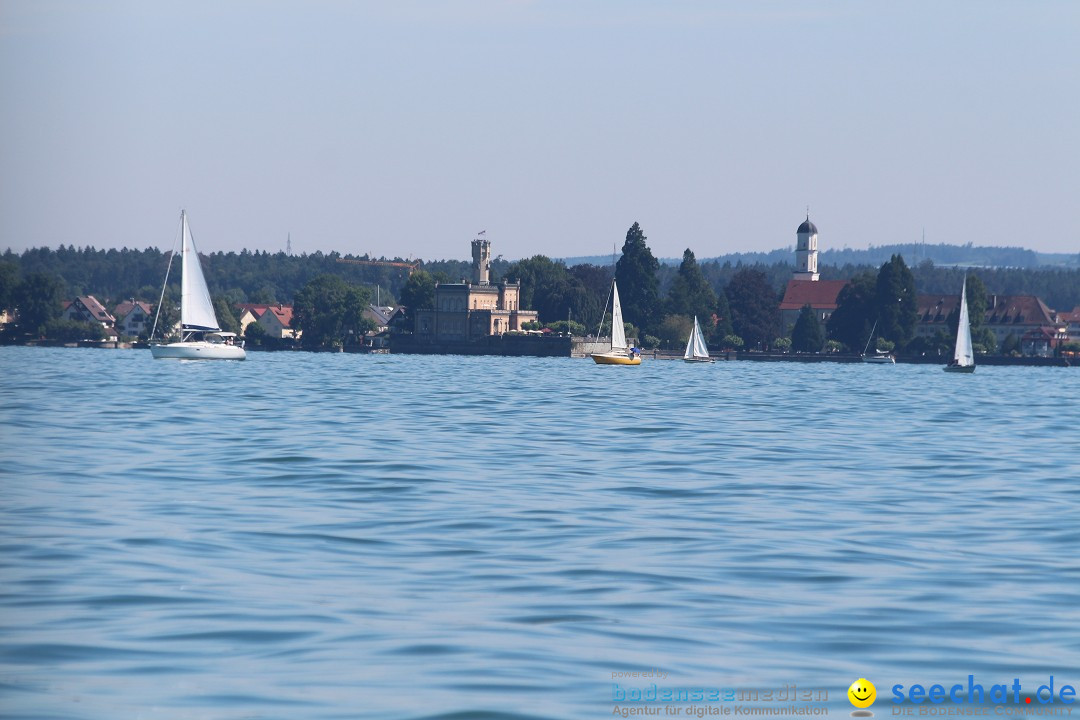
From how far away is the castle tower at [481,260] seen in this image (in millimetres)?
191250

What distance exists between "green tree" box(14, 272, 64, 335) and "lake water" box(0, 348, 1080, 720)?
→ 397ft

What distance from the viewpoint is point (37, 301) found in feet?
474

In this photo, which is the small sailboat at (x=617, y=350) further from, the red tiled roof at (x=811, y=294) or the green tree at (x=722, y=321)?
the red tiled roof at (x=811, y=294)

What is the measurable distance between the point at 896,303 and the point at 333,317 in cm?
6686

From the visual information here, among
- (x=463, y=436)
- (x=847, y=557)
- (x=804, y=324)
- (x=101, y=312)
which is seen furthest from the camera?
(x=101, y=312)

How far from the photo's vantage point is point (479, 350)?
174875 millimetres

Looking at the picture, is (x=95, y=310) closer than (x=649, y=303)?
No

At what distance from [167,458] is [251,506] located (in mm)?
6137

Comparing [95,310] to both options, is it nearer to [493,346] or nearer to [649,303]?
[493,346]

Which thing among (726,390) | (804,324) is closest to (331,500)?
(726,390)

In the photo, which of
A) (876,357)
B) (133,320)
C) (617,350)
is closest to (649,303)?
(876,357)

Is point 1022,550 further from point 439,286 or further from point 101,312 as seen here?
point 101,312

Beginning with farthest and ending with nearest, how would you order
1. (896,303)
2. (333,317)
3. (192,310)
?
(333,317) → (896,303) → (192,310)

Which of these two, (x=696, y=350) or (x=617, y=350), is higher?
(x=617, y=350)
